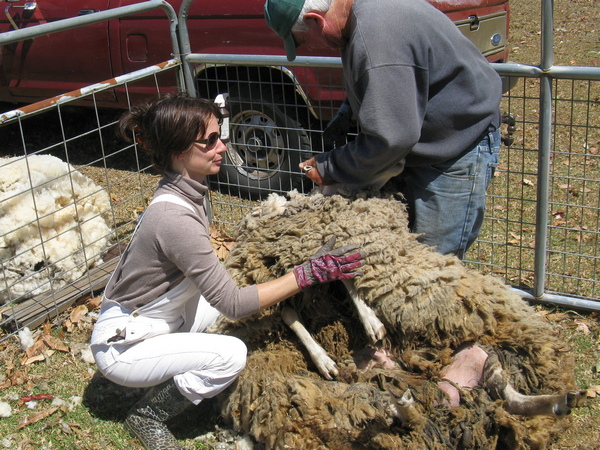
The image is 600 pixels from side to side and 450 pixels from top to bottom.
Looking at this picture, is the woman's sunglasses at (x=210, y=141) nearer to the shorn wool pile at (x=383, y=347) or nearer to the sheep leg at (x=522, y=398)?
the shorn wool pile at (x=383, y=347)

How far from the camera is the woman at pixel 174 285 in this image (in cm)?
280

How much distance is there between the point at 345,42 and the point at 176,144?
2.90ft

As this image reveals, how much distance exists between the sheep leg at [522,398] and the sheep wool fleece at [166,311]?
1.04m

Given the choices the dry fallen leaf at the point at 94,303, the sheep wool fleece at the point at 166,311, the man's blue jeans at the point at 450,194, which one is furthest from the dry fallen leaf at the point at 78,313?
the man's blue jeans at the point at 450,194

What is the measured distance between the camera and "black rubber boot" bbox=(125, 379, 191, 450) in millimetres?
3006

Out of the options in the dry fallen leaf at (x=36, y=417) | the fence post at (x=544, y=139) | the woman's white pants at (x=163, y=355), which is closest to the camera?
the woman's white pants at (x=163, y=355)

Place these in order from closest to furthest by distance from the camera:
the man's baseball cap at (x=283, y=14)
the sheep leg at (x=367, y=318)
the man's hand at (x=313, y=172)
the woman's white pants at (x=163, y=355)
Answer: the man's baseball cap at (x=283, y=14), the sheep leg at (x=367, y=318), the woman's white pants at (x=163, y=355), the man's hand at (x=313, y=172)

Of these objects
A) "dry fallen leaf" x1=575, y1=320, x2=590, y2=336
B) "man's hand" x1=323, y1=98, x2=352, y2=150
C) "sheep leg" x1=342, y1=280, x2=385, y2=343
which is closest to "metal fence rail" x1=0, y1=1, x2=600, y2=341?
"dry fallen leaf" x1=575, y1=320, x2=590, y2=336

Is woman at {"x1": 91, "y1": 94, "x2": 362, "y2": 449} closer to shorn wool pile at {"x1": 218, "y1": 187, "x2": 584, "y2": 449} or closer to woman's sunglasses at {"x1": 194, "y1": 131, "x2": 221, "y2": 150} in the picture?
woman's sunglasses at {"x1": 194, "y1": 131, "x2": 221, "y2": 150}

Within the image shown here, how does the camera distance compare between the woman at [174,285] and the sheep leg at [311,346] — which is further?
the sheep leg at [311,346]

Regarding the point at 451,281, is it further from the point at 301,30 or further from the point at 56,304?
the point at 56,304

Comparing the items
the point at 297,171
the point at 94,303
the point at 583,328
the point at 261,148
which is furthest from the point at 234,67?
the point at 583,328

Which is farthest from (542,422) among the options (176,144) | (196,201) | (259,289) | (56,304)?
(56,304)

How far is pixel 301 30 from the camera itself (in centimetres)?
286
